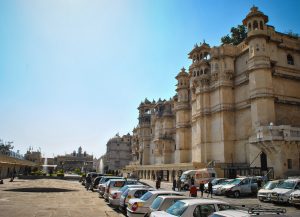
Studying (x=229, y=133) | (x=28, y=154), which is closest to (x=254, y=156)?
(x=229, y=133)

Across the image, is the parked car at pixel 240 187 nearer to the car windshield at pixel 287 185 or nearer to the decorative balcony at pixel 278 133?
the car windshield at pixel 287 185

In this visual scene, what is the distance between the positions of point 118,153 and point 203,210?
112m

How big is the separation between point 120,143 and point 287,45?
287 ft

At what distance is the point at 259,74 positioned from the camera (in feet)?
120

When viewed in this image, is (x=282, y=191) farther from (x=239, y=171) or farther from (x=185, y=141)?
(x=185, y=141)

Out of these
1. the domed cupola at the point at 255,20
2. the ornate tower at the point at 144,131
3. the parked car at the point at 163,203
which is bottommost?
the parked car at the point at 163,203

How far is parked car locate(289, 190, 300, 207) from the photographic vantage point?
17453 mm

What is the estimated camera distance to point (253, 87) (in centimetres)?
3706

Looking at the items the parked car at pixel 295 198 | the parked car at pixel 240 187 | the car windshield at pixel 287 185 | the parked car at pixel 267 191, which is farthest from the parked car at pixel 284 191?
the parked car at pixel 240 187

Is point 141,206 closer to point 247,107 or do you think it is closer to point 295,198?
point 295,198

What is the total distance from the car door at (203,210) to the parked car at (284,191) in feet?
40.0

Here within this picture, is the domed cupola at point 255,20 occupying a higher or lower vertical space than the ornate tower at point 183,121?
higher

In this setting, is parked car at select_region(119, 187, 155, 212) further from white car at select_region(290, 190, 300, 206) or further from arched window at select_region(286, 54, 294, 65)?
arched window at select_region(286, 54, 294, 65)

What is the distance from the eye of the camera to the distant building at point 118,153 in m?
118
